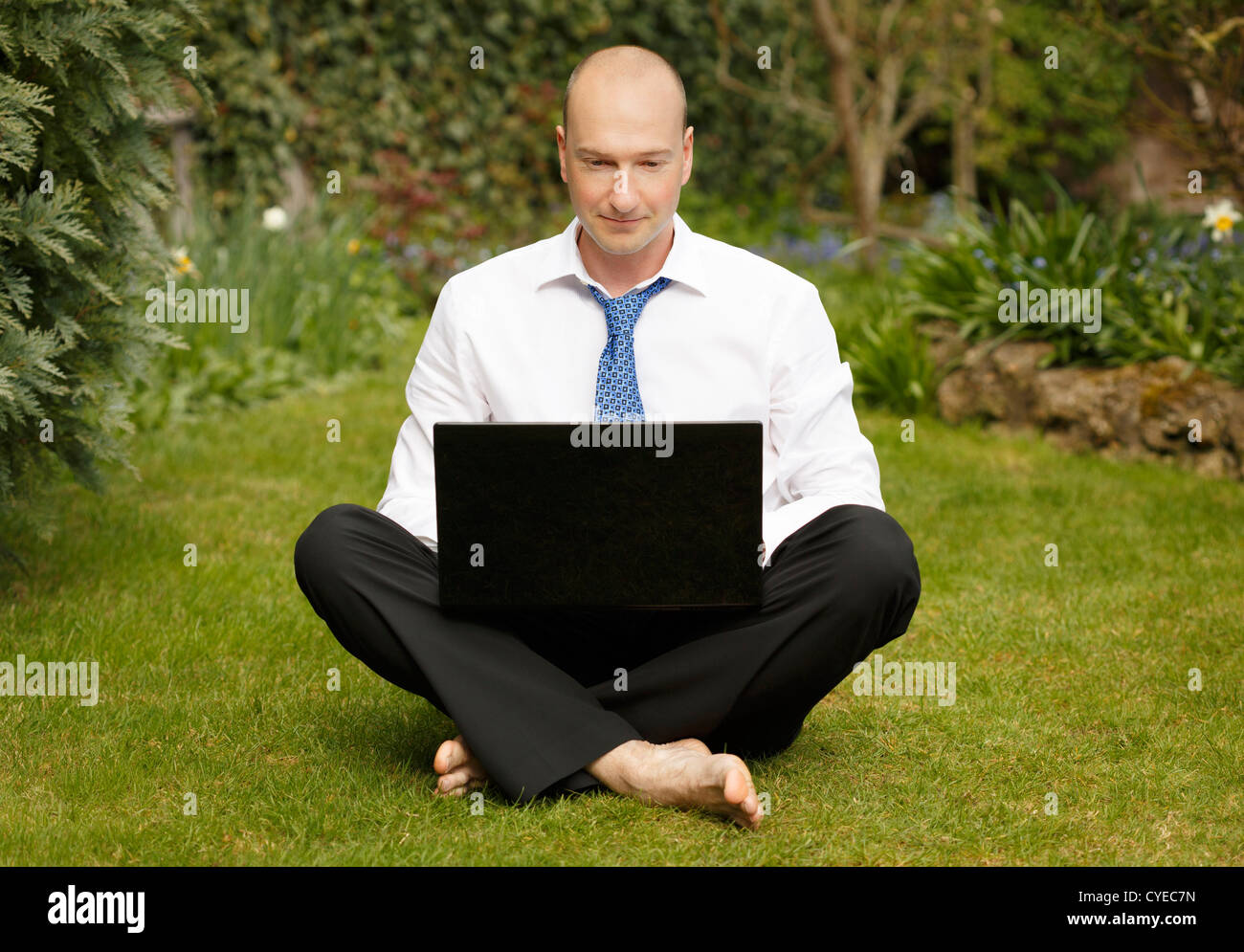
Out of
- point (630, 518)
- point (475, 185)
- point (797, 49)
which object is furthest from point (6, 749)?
point (797, 49)

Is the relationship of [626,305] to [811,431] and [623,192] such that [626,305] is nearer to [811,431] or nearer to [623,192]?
[623,192]

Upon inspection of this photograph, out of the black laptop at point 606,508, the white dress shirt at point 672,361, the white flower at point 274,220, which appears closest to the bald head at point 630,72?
the white dress shirt at point 672,361

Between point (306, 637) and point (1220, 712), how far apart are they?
225 centimetres

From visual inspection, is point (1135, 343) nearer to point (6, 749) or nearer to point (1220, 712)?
point (1220, 712)

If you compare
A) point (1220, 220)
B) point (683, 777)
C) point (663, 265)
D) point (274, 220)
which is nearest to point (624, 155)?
point (663, 265)

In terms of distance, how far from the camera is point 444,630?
8.34 feet

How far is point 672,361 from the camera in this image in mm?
2805

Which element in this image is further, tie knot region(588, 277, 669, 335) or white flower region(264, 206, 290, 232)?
white flower region(264, 206, 290, 232)

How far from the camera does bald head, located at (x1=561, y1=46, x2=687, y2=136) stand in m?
2.64

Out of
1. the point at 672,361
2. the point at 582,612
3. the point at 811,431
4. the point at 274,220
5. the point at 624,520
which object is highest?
the point at 274,220

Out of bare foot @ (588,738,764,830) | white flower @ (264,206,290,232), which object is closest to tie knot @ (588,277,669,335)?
bare foot @ (588,738,764,830)

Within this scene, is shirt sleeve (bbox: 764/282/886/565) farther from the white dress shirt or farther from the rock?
the rock

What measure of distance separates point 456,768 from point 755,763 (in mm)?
622

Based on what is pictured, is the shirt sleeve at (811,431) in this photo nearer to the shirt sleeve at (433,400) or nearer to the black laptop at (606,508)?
the black laptop at (606,508)
